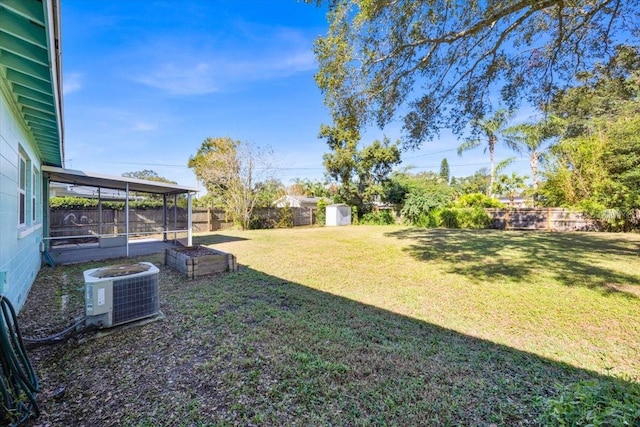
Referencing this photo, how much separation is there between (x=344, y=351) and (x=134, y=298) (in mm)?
2409

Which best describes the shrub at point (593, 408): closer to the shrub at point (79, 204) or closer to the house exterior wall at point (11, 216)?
the house exterior wall at point (11, 216)

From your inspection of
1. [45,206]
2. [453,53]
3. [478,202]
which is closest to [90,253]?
[45,206]

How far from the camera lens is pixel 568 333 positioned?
3.13 m

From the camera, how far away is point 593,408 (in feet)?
4.79

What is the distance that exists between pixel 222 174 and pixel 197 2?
31.2ft

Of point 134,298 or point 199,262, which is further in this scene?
point 199,262

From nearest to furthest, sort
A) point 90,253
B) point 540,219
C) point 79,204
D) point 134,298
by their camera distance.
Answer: point 134,298
point 90,253
point 79,204
point 540,219

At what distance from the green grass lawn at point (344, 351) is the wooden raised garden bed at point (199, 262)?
0.96 feet

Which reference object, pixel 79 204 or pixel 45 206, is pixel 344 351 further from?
pixel 79 204

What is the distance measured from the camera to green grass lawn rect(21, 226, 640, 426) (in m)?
1.91

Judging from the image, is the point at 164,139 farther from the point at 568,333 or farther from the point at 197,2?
the point at 568,333

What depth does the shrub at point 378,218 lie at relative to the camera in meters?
19.3

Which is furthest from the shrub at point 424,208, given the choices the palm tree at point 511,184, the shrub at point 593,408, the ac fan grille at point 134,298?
the ac fan grille at point 134,298

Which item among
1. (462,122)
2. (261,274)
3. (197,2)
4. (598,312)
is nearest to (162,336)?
(261,274)
